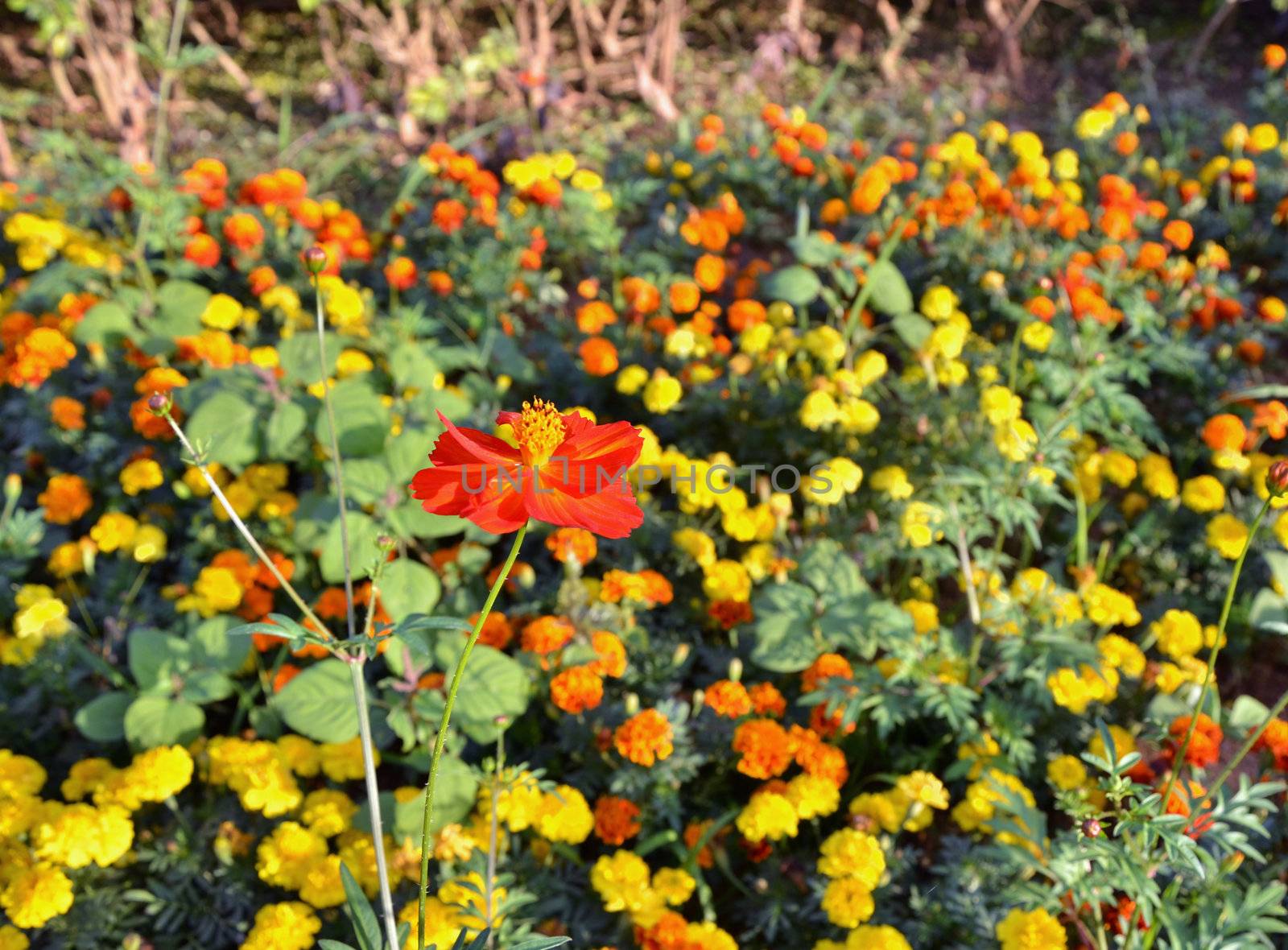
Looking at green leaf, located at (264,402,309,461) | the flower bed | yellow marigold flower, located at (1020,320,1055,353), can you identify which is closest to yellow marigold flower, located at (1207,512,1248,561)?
the flower bed

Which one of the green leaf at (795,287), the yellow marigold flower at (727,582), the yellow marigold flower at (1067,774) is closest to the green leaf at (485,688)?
the yellow marigold flower at (727,582)

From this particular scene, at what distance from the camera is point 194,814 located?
1781 mm

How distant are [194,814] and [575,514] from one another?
1248 mm

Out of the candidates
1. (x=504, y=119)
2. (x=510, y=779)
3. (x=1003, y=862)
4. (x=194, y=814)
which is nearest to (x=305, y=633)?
(x=510, y=779)

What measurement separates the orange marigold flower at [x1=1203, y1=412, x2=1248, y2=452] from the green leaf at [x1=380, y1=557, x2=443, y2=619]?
6.14 ft

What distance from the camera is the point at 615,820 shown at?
165 centimetres

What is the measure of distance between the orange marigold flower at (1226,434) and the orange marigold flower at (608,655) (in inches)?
61.2

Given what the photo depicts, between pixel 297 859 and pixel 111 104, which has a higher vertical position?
pixel 111 104

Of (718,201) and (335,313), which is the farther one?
(718,201)

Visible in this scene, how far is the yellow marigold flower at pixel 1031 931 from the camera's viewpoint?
1481 millimetres

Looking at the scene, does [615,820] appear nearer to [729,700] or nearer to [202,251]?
[729,700]

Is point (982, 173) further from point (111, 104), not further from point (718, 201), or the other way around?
point (111, 104)

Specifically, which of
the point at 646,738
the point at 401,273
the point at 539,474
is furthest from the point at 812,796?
the point at 401,273

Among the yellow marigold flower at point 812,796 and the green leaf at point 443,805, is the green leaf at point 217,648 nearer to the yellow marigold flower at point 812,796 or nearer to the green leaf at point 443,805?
the green leaf at point 443,805
